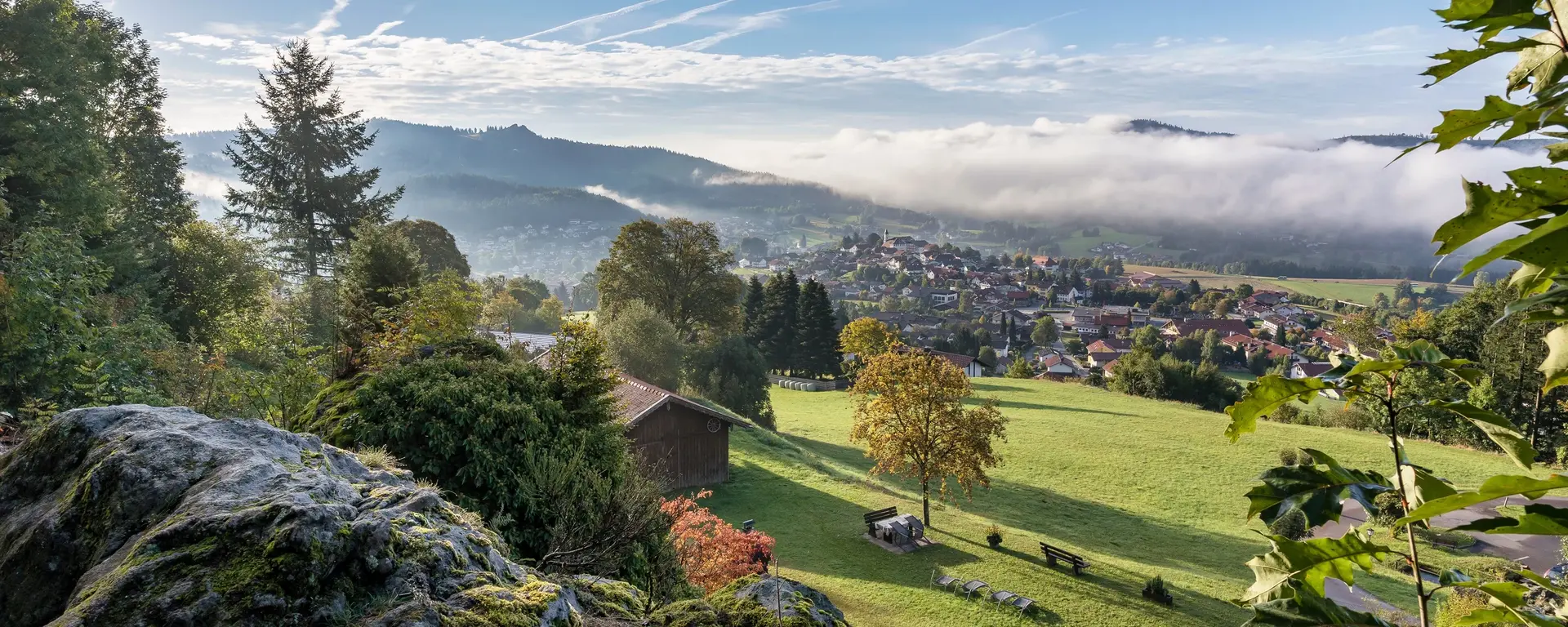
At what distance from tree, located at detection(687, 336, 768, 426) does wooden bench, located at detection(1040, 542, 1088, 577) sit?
1948 centimetres

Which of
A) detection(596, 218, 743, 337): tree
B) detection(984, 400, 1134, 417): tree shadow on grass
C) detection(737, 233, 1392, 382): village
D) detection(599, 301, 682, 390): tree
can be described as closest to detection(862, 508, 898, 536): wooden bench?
detection(599, 301, 682, 390): tree

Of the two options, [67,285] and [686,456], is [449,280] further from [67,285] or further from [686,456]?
[686,456]

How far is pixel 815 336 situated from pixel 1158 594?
128 feet

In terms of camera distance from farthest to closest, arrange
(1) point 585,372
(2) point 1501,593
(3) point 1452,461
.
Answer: (3) point 1452,461
(1) point 585,372
(2) point 1501,593

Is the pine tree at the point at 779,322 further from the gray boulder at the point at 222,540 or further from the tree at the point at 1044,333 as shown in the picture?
the tree at the point at 1044,333

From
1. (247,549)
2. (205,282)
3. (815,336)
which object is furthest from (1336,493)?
(815,336)

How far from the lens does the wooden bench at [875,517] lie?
20.3 meters

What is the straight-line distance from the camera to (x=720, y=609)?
13.1ft

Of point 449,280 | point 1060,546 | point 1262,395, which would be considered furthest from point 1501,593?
point 1060,546

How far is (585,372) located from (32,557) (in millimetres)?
6673

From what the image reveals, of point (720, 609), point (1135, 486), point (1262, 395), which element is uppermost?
point (1262, 395)

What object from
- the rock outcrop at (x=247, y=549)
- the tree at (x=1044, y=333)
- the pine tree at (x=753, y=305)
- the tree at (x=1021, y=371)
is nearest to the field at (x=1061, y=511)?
the rock outcrop at (x=247, y=549)

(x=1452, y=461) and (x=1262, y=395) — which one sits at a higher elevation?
(x=1262, y=395)

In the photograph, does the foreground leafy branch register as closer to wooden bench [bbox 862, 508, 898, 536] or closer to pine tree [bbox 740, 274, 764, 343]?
wooden bench [bbox 862, 508, 898, 536]
